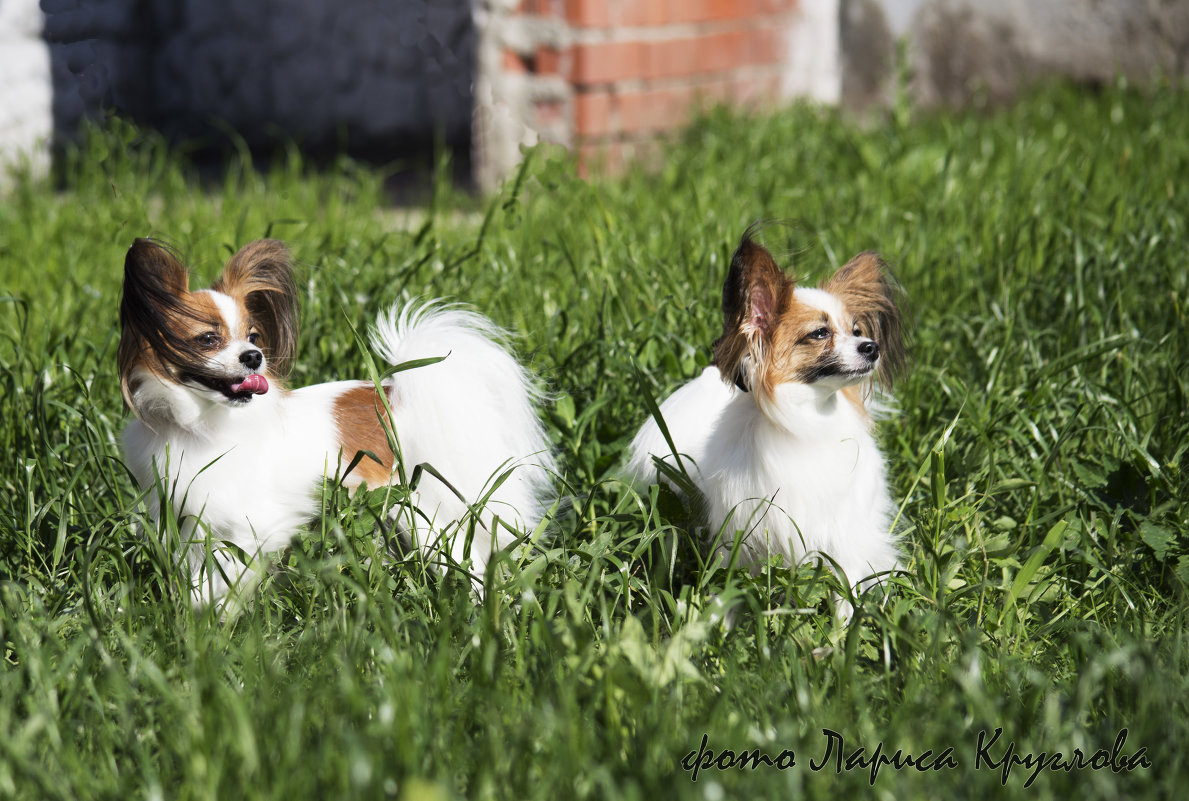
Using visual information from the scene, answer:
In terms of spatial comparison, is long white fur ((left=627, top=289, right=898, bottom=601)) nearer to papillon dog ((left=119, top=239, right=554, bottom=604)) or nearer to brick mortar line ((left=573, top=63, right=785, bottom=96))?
papillon dog ((left=119, top=239, right=554, bottom=604))

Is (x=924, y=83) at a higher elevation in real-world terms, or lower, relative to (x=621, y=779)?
higher

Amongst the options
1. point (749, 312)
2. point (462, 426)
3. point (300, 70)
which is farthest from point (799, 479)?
point (300, 70)

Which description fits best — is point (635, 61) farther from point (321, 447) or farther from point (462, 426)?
point (321, 447)

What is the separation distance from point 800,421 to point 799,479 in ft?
0.41

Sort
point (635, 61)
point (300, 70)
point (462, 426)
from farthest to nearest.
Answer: point (300, 70), point (635, 61), point (462, 426)

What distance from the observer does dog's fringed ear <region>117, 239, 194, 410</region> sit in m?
2.05

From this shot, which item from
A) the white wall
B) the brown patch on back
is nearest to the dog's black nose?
the brown patch on back

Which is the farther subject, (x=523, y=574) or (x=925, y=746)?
(x=523, y=574)

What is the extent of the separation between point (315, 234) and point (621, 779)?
311cm

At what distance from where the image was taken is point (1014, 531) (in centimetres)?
260

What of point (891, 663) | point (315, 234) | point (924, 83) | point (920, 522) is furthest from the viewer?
point (924, 83)

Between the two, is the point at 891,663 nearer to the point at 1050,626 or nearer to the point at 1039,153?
the point at 1050,626

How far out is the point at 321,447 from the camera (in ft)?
7.67

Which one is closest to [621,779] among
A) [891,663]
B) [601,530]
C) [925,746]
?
[925,746]
